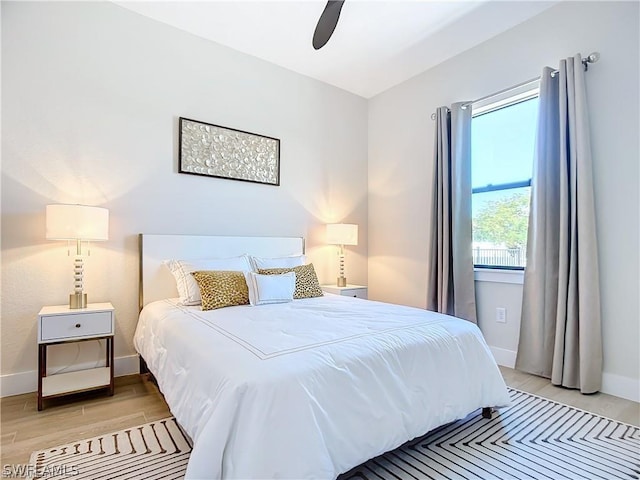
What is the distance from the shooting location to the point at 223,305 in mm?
2438

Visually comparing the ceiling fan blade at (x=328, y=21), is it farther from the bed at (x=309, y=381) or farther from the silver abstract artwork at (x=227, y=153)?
the bed at (x=309, y=381)

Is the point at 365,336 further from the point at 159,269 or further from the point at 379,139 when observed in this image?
the point at 379,139

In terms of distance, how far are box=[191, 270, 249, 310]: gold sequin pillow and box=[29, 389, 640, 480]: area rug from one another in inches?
29.9

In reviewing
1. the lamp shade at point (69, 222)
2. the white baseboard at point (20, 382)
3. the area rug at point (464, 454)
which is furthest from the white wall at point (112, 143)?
the area rug at point (464, 454)

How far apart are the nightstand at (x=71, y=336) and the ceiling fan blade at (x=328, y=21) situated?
2.28m

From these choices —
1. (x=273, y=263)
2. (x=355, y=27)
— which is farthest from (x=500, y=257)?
(x=355, y=27)

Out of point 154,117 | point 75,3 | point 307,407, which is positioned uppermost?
point 75,3

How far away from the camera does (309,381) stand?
4.26ft

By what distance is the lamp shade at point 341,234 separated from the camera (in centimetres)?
373

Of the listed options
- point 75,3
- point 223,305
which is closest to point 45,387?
point 223,305

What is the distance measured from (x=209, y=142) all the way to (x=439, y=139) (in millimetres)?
2191

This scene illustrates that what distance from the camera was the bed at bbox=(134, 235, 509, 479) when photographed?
3.89 ft

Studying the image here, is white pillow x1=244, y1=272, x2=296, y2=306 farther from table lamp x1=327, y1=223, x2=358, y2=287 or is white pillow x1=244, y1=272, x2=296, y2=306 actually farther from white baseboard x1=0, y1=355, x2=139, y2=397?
white baseboard x1=0, y1=355, x2=139, y2=397

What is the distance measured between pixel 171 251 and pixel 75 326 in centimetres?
86
